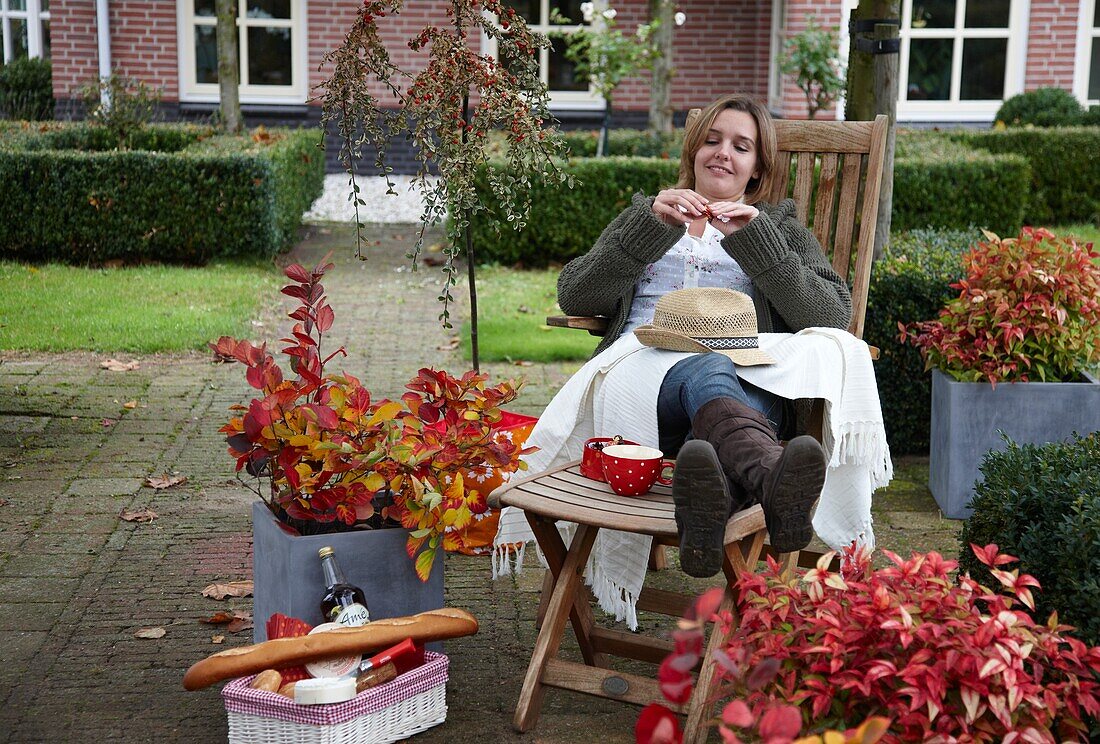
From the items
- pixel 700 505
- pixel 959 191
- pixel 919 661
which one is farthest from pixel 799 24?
pixel 919 661

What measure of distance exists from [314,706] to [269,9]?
13.1 meters

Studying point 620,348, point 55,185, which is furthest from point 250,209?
point 620,348

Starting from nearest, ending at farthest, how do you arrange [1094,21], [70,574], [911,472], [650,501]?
[650,501] → [70,574] → [911,472] → [1094,21]

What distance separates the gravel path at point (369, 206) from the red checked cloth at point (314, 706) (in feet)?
26.1

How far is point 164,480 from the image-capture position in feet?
14.3

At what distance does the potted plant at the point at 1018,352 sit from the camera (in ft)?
13.0

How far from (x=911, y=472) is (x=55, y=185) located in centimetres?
606

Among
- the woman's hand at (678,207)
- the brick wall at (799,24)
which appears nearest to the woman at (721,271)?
the woman's hand at (678,207)

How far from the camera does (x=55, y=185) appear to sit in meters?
8.09

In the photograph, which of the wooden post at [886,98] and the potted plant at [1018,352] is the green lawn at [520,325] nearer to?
Answer: the wooden post at [886,98]

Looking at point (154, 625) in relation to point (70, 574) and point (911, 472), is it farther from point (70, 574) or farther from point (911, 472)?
point (911, 472)

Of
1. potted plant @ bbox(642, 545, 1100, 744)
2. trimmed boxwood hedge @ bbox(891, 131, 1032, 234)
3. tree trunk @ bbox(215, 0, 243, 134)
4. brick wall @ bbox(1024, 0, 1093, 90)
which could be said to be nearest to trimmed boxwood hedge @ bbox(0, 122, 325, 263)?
tree trunk @ bbox(215, 0, 243, 134)

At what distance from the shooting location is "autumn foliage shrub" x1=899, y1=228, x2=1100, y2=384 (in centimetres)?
396

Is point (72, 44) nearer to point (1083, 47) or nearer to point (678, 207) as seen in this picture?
point (1083, 47)
